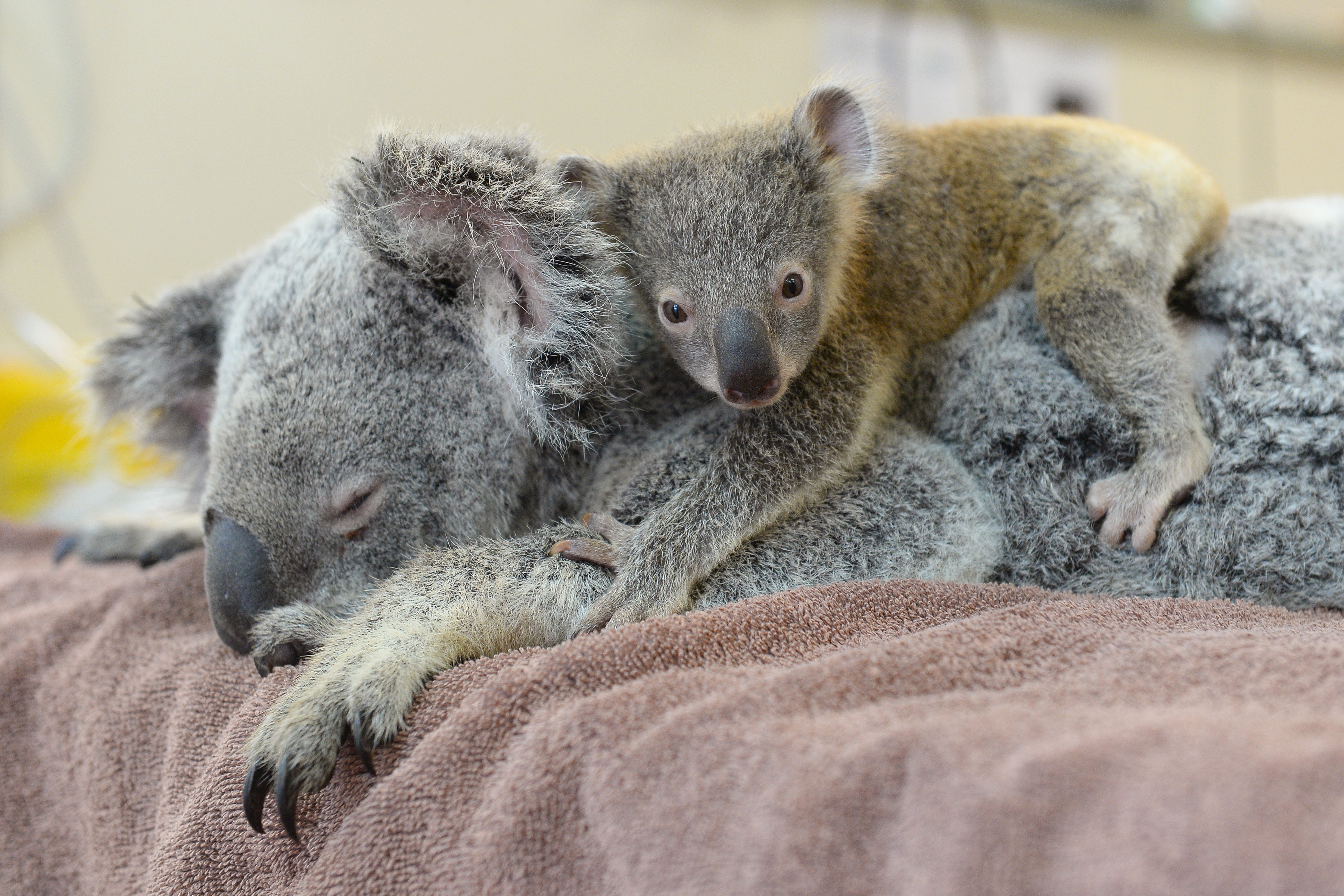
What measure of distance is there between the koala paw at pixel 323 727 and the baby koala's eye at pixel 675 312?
486 millimetres

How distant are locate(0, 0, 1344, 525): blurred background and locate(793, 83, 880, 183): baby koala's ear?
3.89 feet

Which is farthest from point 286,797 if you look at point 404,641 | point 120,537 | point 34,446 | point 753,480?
point 34,446

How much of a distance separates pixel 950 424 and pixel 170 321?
40.8 inches

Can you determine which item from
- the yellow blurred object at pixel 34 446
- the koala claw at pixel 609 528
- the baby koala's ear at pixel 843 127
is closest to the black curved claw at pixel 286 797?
the koala claw at pixel 609 528

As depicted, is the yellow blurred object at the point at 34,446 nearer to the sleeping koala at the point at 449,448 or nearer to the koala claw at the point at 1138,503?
the sleeping koala at the point at 449,448

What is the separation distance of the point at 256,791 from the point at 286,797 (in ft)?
0.13

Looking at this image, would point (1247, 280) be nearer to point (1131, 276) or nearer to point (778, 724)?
point (1131, 276)

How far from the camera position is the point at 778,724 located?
0.61m

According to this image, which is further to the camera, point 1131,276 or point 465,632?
point 1131,276

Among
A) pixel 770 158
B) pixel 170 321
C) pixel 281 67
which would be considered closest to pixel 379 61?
pixel 281 67

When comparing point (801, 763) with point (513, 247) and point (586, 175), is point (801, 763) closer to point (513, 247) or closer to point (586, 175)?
point (513, 247)

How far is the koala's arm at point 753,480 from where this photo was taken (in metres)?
0.95

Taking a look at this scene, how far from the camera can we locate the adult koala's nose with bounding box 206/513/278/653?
0.97m

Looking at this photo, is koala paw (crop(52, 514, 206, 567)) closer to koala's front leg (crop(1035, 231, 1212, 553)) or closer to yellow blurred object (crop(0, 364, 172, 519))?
yellow blurred object (crop(0, 364, 172, 519))
